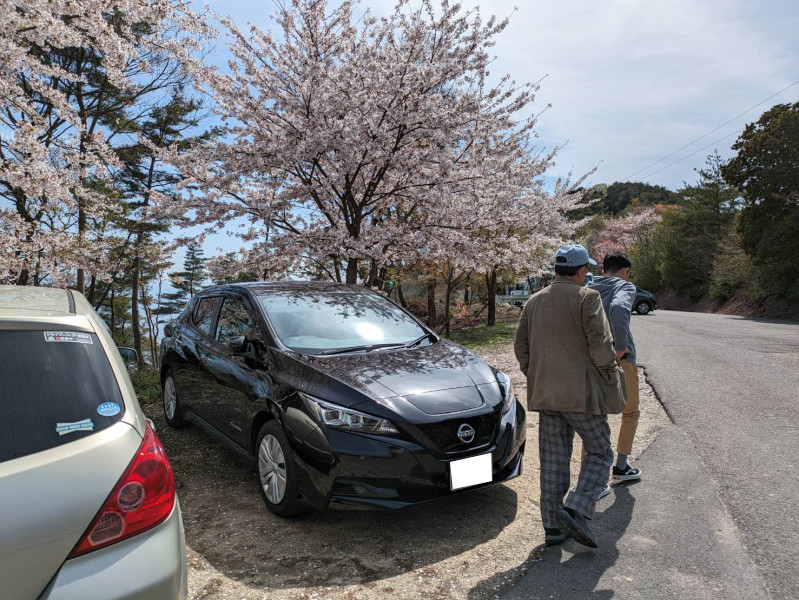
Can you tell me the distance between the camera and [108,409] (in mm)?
1748

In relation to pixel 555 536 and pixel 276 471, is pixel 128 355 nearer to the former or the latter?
pixel 276 471

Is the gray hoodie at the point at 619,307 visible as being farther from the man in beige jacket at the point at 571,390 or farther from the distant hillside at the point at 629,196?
the distant hillside at the point at 629,196

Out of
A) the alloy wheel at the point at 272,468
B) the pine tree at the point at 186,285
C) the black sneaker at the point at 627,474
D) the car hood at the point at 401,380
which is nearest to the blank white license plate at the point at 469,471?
the car hood at the point at 401,380

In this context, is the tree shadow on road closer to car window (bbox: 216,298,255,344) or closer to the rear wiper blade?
the rear wiper blade

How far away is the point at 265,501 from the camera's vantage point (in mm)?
3674

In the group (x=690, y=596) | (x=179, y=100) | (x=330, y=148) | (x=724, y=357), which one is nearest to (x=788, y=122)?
(x=724, y=357)

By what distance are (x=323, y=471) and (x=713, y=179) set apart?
4174 centimetres

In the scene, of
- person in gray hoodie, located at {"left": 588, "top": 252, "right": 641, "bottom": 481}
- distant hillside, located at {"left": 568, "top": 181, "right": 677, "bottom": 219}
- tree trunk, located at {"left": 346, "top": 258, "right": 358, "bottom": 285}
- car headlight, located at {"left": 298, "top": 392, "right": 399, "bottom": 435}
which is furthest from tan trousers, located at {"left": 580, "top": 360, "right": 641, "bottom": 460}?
distant hillside, located at {"left": 568, "top": 181, "right": 677, "bottom": 219}

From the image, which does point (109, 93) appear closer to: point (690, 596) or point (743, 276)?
point (690, 596)

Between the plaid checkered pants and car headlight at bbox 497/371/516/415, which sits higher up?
car headlight at bbox 497/371/516/415

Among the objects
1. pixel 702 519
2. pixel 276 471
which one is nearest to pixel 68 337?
pixel 276 471

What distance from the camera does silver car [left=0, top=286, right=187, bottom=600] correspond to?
146 centimetres

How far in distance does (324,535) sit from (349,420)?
2.59 ft

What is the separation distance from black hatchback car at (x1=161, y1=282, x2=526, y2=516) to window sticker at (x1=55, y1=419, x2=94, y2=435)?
1644mm
